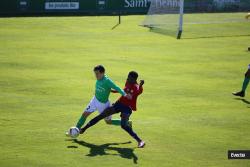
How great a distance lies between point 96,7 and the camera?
55.9m

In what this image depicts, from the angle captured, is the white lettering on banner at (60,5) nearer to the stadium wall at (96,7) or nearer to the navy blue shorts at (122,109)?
the stadium wall at (96,7)

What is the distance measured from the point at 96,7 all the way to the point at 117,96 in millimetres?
32404

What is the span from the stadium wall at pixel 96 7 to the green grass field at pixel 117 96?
316 inches

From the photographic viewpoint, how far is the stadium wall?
5107cm

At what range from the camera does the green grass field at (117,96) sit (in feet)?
55.5

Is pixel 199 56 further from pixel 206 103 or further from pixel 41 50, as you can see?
pixel 206 103

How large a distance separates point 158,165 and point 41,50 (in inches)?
817

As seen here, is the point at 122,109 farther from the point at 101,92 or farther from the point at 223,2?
the point at 223,2

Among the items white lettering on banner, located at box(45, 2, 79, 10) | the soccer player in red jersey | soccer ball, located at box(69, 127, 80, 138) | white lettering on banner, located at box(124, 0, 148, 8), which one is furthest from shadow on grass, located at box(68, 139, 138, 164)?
white lettering on banner, located at box(124, 0, 148, 8)

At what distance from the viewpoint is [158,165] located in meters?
16.0

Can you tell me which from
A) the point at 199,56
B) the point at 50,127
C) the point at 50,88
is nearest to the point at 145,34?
the point at 199,56

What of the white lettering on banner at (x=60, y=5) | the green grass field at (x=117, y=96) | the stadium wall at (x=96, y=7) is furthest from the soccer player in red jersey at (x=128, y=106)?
the white lettering on banner at (x=60, y=5)

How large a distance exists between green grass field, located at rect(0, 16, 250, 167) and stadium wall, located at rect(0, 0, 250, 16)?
8.02m

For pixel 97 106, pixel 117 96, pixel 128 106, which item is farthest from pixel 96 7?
pixel 128 106
